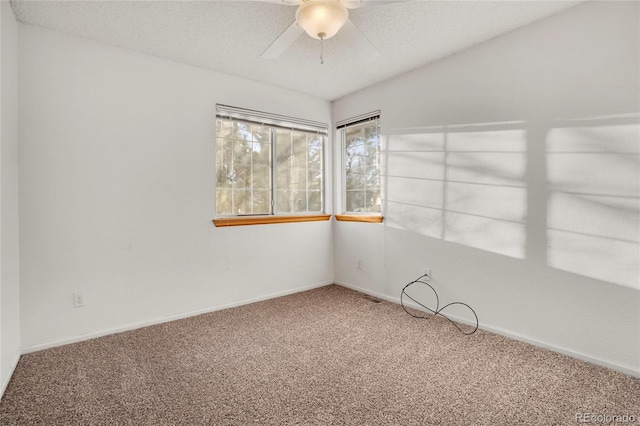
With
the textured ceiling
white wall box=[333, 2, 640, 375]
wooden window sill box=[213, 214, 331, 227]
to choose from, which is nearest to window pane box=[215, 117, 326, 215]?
wooden window sill box=[213, 214, 331, 227]

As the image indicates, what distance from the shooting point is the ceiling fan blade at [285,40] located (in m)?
1.74

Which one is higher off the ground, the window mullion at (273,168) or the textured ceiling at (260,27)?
the textured ceiling at (260,27)

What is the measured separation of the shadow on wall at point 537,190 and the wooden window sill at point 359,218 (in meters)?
0.36

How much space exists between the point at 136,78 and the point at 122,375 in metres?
2.17

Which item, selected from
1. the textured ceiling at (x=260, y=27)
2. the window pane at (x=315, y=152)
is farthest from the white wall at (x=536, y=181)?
the window pane at (x=315, y=152)

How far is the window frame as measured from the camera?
10.8 feet

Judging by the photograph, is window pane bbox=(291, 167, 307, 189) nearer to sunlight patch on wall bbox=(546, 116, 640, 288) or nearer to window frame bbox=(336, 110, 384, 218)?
window frame bbox=(336, 110, 384, 218)

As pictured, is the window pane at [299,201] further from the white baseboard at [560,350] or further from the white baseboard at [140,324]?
the white baseboard at [560,350]

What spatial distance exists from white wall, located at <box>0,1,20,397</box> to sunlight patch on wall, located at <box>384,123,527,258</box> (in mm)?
2859

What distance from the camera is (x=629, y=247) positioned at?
1.82 meters

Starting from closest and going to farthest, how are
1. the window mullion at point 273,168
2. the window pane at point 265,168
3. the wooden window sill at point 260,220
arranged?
1. the wooden window sill at point 260,220
2. the window pane at point 265,168
3. the window mullion at point 273,168

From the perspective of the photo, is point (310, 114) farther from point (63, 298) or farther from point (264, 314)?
point (63, 298)

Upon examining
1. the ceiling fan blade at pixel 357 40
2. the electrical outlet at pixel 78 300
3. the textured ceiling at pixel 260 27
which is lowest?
the electrical outlet at pixel 78 300

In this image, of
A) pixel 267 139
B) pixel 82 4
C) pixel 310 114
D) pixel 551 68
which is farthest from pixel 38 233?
pixel 551 68
